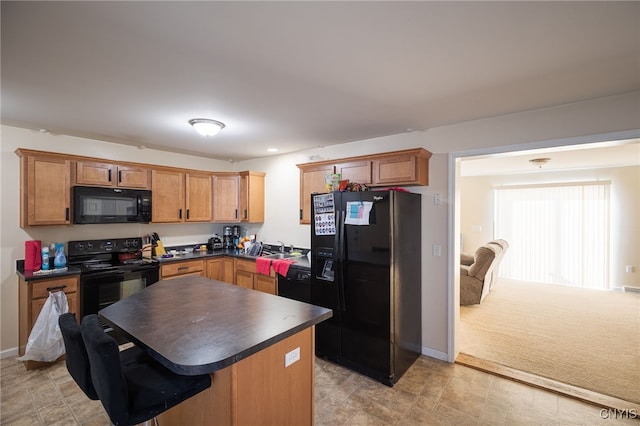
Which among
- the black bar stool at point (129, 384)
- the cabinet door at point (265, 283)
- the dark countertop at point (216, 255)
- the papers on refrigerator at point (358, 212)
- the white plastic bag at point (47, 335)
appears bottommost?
the white plastic bag at point (47, 335)

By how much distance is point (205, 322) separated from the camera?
5.39 ft

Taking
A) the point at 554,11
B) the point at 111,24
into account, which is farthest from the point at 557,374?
the point at 111,24

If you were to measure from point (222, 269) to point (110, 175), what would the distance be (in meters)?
1.86

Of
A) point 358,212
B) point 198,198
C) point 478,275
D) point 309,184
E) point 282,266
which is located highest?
point 309,184

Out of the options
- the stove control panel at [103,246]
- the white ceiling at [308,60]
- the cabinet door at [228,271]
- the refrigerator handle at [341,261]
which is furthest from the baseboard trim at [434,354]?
the stove control panel at [103,246]

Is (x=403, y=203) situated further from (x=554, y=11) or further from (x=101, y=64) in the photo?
(x=101, y=64)

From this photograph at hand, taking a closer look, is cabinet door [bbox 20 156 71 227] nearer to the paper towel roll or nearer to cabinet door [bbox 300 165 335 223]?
the paper towel roll

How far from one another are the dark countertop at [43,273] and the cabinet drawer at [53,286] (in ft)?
0.20

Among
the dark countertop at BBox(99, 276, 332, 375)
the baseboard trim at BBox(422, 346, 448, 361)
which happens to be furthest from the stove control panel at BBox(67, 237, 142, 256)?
the baseboard trim at BBox(422, 346, 448, 361)

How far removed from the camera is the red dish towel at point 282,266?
350 cm

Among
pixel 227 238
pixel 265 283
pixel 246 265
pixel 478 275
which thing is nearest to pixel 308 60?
pixel 265 283

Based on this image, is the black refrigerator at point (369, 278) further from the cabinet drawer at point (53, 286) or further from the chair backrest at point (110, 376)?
the cabinet drawer at point (53, 286)

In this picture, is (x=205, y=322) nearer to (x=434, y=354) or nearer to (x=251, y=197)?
(x=434, y=354)

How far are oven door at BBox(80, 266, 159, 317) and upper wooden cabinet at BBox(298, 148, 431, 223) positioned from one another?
225 centimetres
